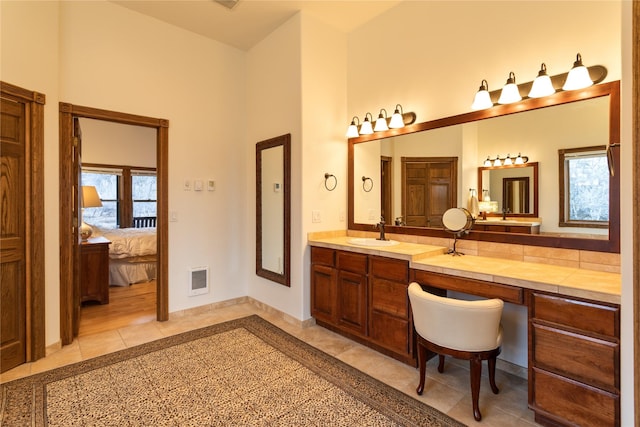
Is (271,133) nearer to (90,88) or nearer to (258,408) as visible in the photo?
(90,88)

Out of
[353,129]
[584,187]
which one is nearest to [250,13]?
[353,129]

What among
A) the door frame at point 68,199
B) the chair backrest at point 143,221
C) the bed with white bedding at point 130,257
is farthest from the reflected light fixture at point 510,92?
the chair backrest at point 143,221

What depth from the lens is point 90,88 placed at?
302 centimetres

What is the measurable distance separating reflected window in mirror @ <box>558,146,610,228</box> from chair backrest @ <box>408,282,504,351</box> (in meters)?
0.85

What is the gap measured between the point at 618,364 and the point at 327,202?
253cm

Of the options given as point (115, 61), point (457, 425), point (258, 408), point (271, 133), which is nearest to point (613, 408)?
point (457, 425)

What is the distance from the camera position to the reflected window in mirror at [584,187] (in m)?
1.99

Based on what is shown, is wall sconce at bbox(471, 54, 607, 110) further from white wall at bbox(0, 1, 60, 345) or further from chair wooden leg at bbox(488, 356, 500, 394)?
white wall at bbox(0, 1, 60, 345)

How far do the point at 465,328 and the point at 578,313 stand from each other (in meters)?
0.54

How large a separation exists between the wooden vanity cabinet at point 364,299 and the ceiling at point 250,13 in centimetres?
238

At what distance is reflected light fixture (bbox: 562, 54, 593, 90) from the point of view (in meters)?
1.97

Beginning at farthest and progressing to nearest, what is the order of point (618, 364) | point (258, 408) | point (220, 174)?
point (220, 174), point (258, 408), point (618, 364)

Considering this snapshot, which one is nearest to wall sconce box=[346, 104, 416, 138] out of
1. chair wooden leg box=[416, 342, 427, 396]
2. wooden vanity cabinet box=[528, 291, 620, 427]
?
wooden vanity cabinet box=[528, 291, 620, 427]

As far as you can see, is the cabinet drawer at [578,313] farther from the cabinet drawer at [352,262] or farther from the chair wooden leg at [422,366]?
the cabinet drawer at [352,262]
